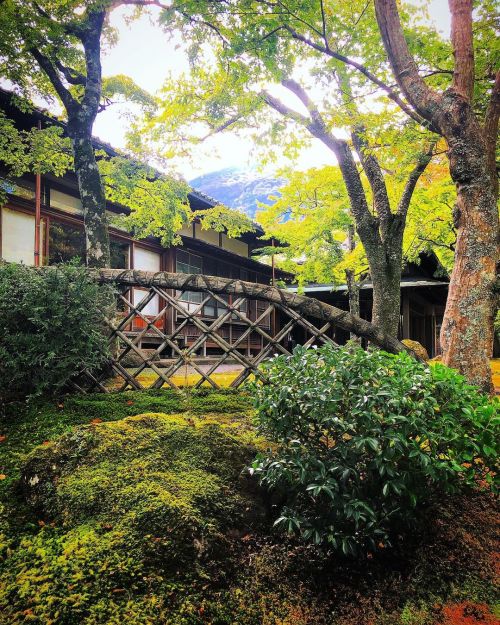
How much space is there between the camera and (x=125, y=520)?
77.6 inches

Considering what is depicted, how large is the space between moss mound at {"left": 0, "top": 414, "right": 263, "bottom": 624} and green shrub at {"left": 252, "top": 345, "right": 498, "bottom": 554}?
37 cm

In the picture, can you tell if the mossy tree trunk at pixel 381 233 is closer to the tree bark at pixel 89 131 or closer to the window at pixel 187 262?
the tree bark at pixel 89 131

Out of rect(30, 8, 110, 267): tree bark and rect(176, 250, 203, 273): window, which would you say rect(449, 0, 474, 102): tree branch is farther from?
rect(176, 250, 203, 273): window

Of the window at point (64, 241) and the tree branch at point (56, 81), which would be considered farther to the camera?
the window at point (64, 241)

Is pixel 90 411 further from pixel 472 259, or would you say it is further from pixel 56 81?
pixel 56 81

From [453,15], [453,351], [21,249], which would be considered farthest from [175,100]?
[453,351]

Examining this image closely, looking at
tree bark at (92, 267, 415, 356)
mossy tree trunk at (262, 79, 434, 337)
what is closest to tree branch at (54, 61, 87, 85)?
tree bark at (92, 267, 415, 356)

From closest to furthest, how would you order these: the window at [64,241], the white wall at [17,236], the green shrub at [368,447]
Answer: the green shrub at [368,447] < the white wall at [17,236] < the window at [64,241]

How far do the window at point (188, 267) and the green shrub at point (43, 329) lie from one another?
9201mm

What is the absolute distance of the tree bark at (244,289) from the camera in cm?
498

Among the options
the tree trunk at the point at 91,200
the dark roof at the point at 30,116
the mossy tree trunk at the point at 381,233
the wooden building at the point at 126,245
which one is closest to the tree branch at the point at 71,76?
the dark roof at the point at 30,116

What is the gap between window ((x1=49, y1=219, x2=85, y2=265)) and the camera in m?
10.6

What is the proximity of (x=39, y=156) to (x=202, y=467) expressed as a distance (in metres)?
7.75

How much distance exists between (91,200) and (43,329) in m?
3.29
